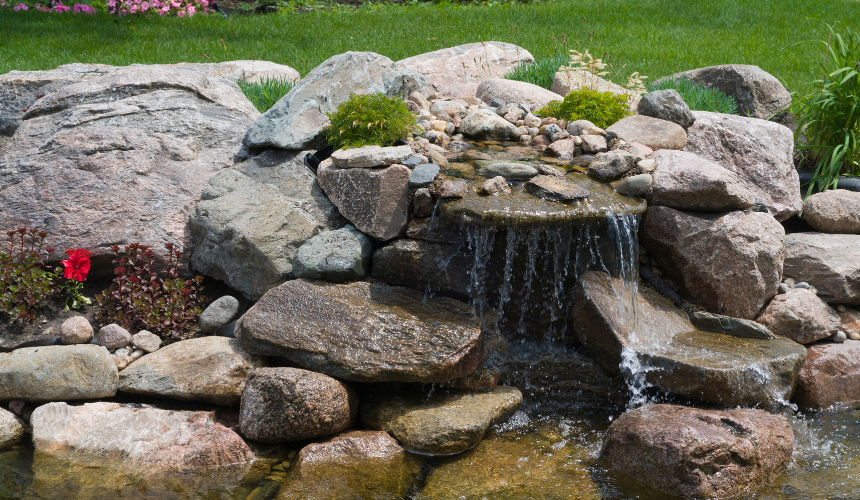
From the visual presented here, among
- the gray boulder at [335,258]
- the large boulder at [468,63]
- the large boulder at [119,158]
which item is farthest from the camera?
the large boulder at [468,63]

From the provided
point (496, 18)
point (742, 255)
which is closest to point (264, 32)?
point (496, 18)

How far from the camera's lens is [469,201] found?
4762 millimetres

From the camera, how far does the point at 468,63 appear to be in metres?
8.62

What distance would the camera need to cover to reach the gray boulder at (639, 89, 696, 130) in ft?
20.0

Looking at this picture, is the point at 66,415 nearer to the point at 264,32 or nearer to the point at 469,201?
the point at 469,201

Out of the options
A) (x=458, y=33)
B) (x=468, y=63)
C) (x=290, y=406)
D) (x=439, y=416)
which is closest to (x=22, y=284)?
(x=290, y=406)

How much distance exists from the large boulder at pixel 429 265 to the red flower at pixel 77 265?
6.93ft

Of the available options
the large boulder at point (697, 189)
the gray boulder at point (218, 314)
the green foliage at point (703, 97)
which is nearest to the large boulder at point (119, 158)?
the gray boulder at point (218, 314)

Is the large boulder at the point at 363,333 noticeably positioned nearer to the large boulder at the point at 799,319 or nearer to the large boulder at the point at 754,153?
the large boulder at the point at 799,319

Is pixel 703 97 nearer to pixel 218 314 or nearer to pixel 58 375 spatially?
pixel 218 314

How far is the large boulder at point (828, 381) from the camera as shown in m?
4.75

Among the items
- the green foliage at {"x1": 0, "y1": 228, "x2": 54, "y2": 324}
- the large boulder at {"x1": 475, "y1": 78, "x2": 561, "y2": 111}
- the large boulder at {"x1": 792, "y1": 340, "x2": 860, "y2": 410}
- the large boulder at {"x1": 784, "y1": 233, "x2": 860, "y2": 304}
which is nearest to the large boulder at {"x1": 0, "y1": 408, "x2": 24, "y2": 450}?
the green foliage at {"x1": 0, "y1": 228, "x2": 54, "y2": 324}

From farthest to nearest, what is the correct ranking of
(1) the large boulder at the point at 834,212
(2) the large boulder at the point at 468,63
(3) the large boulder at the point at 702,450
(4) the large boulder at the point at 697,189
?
(2) the large boulder at the point at 468,63 → (1) the large boulder at the point at 834,212 → (4) the large boulder at the point at 697,189 → (3) the large boulder at the point at 702,450

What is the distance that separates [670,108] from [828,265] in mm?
1825
